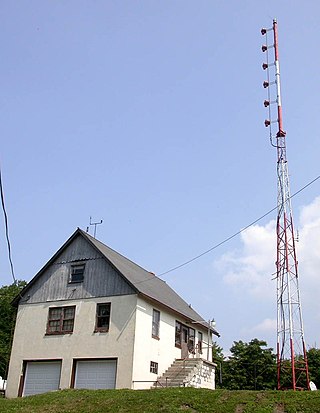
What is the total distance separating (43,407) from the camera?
2273 cm

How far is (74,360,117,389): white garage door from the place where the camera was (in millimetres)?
28234

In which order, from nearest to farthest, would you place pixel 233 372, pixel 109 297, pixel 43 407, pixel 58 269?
pixel 43 407
pixel 109 297
pixel 58 269
pixel 233 372

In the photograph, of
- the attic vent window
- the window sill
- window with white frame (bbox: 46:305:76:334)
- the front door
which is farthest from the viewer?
the front door

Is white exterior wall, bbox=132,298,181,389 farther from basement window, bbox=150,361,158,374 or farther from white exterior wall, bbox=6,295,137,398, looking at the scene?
white exterior wall, bbox=6,295,137,398

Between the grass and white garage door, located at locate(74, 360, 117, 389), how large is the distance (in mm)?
3462

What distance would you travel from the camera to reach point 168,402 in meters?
20.9

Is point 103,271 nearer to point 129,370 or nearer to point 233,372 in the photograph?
point 129,370

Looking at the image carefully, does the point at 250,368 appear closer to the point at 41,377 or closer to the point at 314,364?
the point at 314,364

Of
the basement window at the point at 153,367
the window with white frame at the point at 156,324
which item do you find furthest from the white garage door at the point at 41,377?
the window with white frame at the point at 156,324

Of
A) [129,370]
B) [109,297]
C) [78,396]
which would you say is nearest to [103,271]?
[109,297]

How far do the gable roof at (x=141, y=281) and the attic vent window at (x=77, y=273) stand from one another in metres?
1.42

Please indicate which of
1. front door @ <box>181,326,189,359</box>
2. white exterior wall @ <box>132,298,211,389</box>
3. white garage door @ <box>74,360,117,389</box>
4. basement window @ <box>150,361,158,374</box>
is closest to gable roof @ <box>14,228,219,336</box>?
white exterior wall @ <box>132,298,211,389</box>

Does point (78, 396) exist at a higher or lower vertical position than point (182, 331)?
lower

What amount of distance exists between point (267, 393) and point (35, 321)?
619 inches
